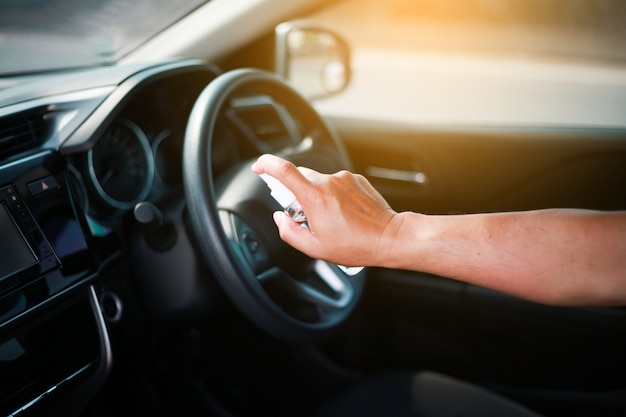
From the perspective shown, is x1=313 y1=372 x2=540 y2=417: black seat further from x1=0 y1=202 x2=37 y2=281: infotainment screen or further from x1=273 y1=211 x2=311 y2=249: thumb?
x1=0 y1=202 x2=37 y2=281: infotainment screen

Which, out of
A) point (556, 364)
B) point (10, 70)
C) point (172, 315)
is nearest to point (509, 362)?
point (556, 364)

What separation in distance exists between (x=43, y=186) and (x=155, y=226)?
0.24 meters

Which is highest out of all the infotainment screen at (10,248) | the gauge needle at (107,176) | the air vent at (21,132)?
the air vent at (21,132)

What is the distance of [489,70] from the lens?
94.3 inches

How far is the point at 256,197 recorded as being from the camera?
138cm

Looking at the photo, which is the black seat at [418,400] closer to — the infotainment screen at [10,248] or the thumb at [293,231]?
the thumb at [293,231]

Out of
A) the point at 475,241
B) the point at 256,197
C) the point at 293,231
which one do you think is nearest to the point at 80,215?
the point at 256,197

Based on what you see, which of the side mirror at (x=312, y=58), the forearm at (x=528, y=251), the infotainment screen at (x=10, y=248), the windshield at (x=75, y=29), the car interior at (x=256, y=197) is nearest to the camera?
the forearm at (x=528, y=251)

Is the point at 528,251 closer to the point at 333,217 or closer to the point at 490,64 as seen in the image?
the point at 333,217

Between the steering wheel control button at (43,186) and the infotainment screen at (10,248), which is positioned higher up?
the steering wheel control button at (43,186)

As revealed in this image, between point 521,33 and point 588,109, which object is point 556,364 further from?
point 521,33

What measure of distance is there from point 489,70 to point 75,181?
1681mm

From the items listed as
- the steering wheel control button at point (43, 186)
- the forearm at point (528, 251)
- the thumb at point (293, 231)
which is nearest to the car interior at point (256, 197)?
the steering wheel control button at point (43, 186)

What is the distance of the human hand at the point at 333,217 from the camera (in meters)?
0.95
